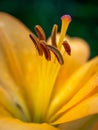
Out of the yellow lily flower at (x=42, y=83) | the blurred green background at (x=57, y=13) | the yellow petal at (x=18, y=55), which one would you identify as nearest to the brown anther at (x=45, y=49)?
the yellow lily flower at (x=42, y=83)

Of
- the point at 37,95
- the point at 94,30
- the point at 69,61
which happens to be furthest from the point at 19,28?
the point at 94,30

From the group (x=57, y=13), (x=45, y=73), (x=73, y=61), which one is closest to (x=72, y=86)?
(x=45, y=73)

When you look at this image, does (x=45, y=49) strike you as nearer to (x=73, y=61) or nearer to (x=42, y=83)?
(x=42, y=83)

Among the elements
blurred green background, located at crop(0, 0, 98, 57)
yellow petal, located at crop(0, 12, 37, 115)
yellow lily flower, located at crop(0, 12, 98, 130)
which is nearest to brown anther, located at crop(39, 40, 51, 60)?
yellow lily flower, located at crop(0, 12, 98, 130)

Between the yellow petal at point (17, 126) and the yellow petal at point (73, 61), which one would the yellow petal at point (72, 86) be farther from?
the yellow petal at point (17, 126)

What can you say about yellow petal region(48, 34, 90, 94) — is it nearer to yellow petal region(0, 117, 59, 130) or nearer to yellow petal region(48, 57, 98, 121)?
yellow petal region(48, 57, 98, 121)

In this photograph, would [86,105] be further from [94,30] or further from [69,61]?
[94,30]
